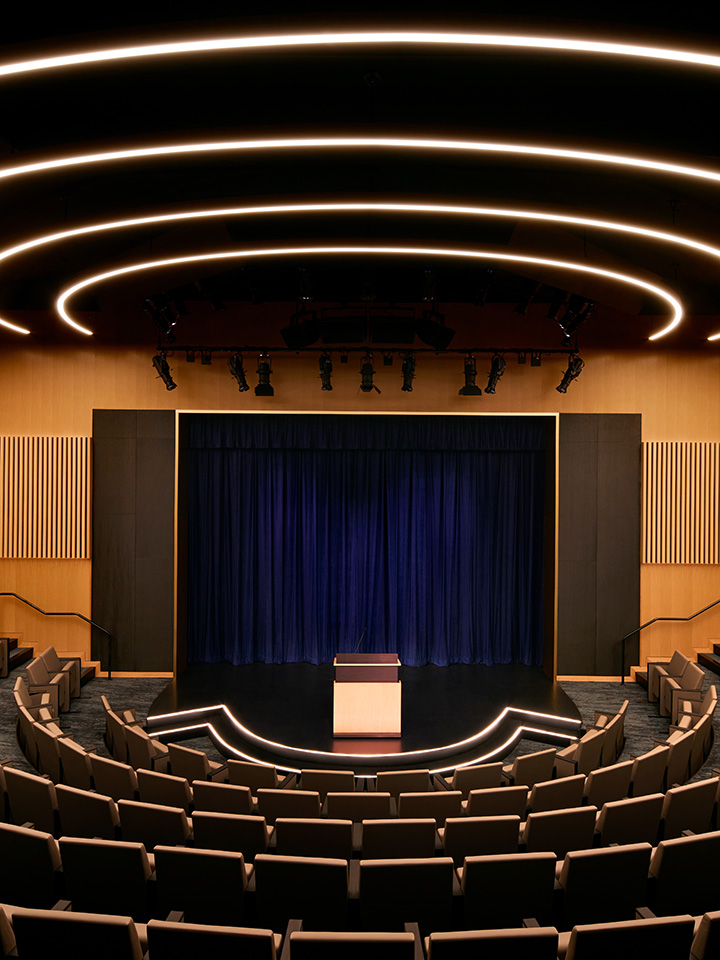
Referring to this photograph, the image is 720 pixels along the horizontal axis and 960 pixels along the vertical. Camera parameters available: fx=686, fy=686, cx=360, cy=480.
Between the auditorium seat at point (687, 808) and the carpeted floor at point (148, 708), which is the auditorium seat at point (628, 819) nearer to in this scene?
the auditorium seat at point (687, 808)

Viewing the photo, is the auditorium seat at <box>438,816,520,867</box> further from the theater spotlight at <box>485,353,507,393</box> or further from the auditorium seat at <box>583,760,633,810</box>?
the theater spotlight at <box>485,353,507,393</box>

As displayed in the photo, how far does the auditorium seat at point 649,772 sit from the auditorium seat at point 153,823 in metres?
3.44

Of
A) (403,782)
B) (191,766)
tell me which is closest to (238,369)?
(191,766)

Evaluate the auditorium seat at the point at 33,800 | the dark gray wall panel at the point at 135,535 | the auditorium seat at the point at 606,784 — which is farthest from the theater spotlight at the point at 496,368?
the auditorium seat at the point at 33,800

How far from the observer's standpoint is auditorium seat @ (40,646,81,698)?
28.5 ft

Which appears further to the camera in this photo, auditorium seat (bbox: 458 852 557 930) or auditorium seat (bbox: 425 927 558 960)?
auditorium seat (bbox: 458 852 557 930)

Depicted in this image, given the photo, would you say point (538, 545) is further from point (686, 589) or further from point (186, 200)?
point (186, 200)

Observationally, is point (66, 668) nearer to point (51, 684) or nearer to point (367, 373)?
point (51, 684)

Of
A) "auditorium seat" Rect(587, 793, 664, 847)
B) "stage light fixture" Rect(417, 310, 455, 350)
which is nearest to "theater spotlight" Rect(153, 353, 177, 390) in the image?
"stage light fixture" Rect(417, 310, 455, 350)

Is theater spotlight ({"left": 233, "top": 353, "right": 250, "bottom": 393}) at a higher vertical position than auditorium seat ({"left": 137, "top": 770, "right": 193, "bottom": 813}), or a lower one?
higher

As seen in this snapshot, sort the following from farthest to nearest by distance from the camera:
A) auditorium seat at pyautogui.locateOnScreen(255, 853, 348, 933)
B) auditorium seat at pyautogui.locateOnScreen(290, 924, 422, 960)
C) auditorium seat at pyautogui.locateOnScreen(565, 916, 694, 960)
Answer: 1. auditorium seat at pyautogui.locateOnScreen(255, 853, 348, 933)
2. auditorium seat at pyautogui.locateOnScreen(565, 916, 694, 960)
3. auditorium seat at pyautogui.locateOnScreen(290, 924, 422, 960)

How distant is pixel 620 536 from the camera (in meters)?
10.3

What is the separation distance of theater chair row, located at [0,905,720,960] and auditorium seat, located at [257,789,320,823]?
2037 mm

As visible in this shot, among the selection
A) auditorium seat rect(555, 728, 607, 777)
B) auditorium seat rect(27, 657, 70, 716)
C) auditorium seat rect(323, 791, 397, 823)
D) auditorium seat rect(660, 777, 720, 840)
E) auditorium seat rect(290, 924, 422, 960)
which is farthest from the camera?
auditorium seat rect(27, 657, 70, 716)
